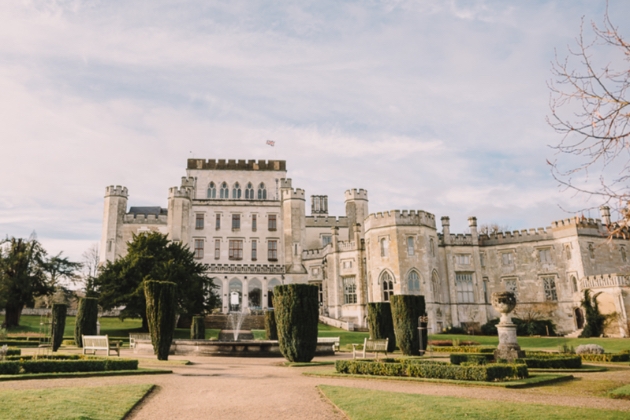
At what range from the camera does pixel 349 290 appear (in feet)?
138

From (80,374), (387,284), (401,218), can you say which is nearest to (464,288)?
(387,284)

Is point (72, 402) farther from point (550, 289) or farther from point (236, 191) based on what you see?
point (236, 191)

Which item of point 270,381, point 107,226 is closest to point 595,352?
point 270,381

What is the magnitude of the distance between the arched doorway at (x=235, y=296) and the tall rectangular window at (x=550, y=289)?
27.1 meters

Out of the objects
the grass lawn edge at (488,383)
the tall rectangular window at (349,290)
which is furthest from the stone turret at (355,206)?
the grass lawn edge at (488,383)

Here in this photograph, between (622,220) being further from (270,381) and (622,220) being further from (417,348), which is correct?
(417,348)

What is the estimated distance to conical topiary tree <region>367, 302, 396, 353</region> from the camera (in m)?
22.6

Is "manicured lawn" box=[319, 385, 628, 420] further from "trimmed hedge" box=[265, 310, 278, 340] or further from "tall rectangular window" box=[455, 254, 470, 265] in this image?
"tall rectangular window" box=[455, 254, 470, 265]

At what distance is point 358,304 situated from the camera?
4031cm

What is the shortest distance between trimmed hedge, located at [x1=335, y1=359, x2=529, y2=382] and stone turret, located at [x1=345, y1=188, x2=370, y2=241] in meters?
37.3

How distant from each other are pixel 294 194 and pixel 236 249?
8.51 m

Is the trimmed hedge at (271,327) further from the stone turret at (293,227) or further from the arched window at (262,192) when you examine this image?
the arched window at (262,192)

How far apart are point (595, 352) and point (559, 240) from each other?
21901 mm

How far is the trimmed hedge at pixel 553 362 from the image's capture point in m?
15.2
